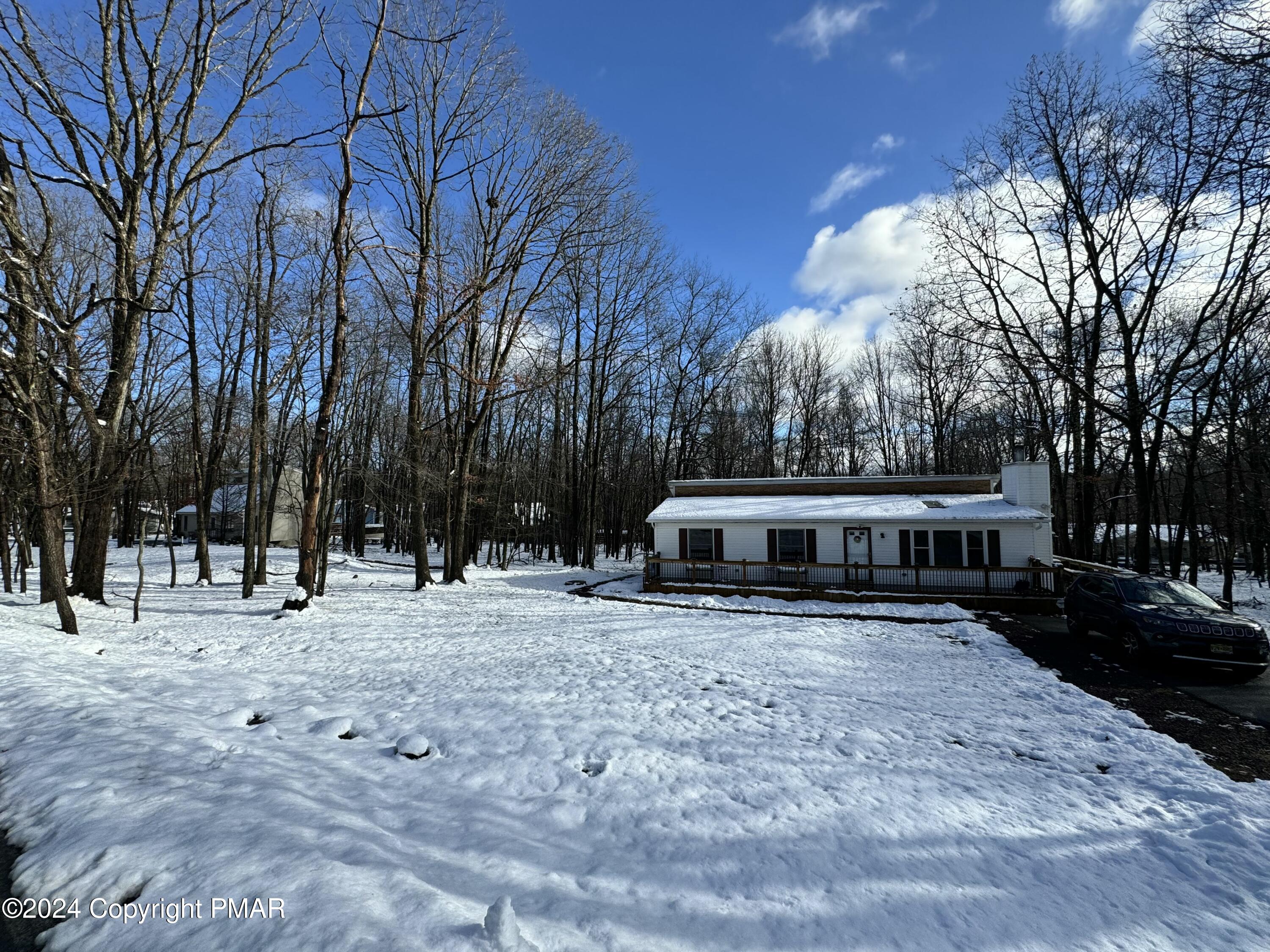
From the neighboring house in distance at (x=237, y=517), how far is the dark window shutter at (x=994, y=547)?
A: 40.0 metres

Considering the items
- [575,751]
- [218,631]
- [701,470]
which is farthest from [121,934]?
[701,470]

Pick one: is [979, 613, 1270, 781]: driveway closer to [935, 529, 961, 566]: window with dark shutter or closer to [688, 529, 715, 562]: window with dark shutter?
[935, 529, 961, 566]: window with dark shutter

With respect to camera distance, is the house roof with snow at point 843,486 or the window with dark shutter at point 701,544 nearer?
the window with dark shutter at point 701,544

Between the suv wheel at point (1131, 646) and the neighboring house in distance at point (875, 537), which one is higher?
the neighboring house in distance at point (875, 537)

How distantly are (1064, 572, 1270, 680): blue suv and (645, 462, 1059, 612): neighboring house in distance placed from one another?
20.3 feet

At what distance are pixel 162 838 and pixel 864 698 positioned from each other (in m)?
7.28

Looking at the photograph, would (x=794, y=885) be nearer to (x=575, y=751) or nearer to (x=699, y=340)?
(x=575, y=751)

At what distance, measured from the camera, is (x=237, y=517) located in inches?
1661

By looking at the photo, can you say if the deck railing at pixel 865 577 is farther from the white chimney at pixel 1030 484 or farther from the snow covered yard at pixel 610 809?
the snow covered yard at pixel 610 809

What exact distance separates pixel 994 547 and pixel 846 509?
16.2ft

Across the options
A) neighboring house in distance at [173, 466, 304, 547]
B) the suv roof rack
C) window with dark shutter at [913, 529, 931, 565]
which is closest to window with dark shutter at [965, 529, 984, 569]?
window with dark shutter at [913, 529, 931, 565]

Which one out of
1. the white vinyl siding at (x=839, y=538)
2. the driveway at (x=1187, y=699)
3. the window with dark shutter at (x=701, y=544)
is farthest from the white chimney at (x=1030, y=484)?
the window with dark shutter at (x=701, y=544)

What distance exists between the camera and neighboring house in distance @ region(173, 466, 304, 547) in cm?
3984

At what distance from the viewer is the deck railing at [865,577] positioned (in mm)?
17453
